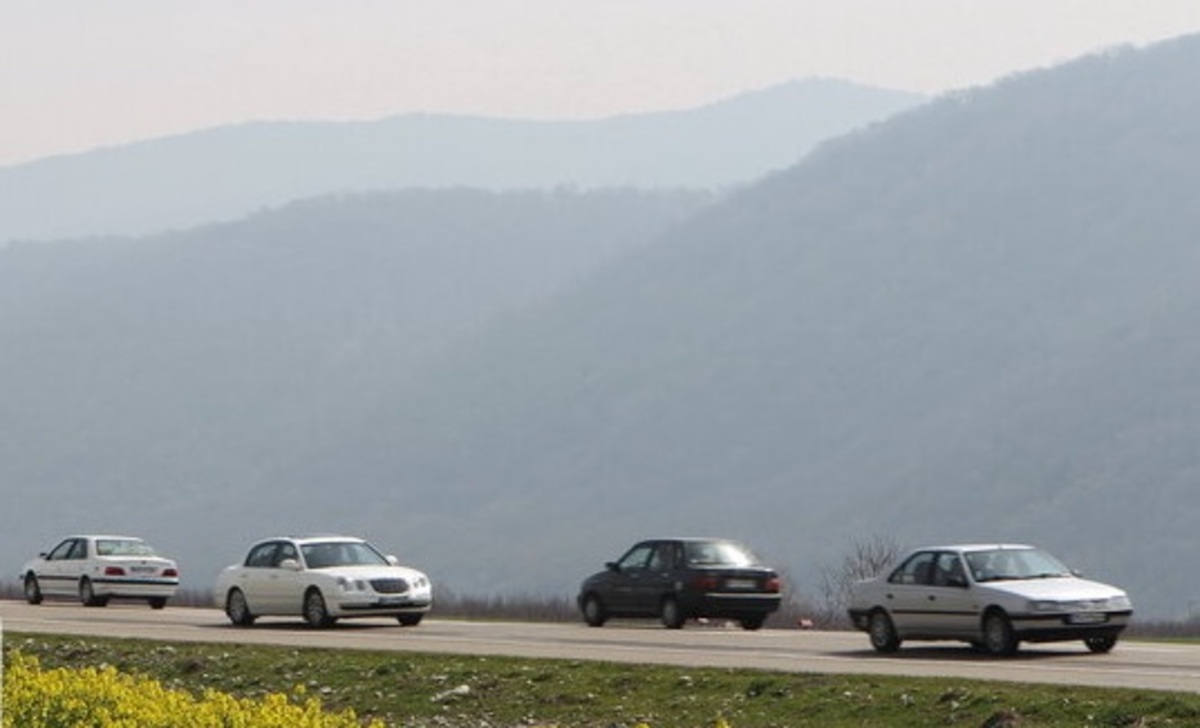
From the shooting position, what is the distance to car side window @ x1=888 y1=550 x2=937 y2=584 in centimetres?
2941

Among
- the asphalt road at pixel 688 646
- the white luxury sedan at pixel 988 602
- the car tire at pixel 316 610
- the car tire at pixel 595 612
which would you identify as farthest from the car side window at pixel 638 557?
the white luxury sedan at pixel 988 602

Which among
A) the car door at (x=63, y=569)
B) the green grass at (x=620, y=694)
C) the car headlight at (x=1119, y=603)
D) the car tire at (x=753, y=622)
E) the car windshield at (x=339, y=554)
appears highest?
the car door at (x=63, y=569)

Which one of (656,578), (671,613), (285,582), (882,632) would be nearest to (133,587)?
(285,582)

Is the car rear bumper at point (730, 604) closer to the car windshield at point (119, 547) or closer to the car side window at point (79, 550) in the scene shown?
Result: the car windshield at point (119, 547)

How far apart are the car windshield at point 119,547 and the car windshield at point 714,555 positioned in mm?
13672

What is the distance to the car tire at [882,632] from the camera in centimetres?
2984

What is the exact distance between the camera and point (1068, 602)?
90.1ft

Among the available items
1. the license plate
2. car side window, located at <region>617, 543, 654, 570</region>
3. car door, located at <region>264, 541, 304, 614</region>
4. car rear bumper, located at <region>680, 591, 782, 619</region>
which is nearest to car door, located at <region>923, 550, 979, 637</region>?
the license plate

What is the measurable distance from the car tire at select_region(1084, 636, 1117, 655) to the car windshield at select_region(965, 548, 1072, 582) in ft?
2.66

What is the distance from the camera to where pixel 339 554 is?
3731 centimetres

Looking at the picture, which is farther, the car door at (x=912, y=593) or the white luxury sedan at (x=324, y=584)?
the white luxury sedan at (x=324, y=584)

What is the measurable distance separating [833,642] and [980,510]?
106398 millimetres

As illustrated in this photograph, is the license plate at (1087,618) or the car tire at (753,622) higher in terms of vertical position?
the car tire at (753,622)

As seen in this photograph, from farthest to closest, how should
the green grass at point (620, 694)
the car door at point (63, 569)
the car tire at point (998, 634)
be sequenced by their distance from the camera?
the car door at point (63, 569), the car tire at point (998, 634), the green grass at point (620, 694)
